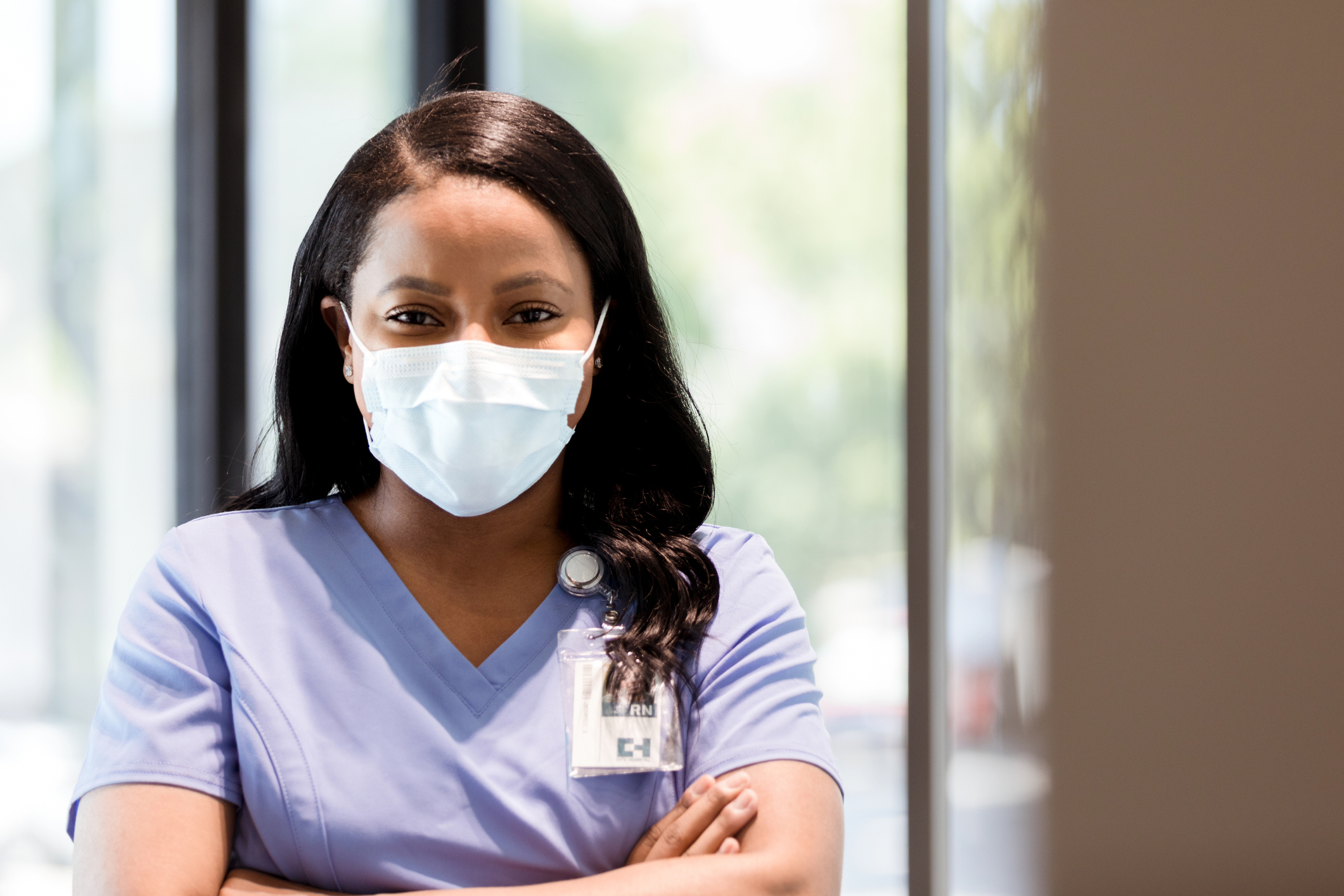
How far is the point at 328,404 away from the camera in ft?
4.46

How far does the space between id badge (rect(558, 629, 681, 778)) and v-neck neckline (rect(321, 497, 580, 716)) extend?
5 centimetres

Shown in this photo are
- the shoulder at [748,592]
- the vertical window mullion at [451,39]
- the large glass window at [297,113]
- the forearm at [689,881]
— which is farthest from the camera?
the vertical window mullion at [451,39]

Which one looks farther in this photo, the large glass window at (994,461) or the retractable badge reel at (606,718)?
the large glass window at (994,461)

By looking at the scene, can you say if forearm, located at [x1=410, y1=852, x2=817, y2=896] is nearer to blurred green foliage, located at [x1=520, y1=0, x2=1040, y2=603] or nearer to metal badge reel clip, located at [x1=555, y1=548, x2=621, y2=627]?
metal badge reel clip, located at [x1=555, y1=548, x2=621, y2=627]

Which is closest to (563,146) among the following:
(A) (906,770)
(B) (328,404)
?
(B) (328,404)

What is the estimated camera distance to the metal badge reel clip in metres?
1.23

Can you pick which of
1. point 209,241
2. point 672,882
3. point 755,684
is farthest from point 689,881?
point 209,241

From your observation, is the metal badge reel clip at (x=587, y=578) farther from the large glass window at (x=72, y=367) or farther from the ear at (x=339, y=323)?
the large glass window at (x=72, y=367)

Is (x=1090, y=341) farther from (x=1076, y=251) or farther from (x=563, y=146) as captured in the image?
(x=563, y=146)

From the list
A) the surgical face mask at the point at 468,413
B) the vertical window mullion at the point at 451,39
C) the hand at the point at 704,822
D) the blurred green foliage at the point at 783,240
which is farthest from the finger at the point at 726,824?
the vertical window mullion at the point at 451,39

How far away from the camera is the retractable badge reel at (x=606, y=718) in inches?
43.5

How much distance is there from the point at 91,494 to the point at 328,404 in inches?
33.3

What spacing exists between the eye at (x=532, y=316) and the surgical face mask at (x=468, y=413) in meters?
0.04

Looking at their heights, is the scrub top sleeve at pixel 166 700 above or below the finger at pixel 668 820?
above
